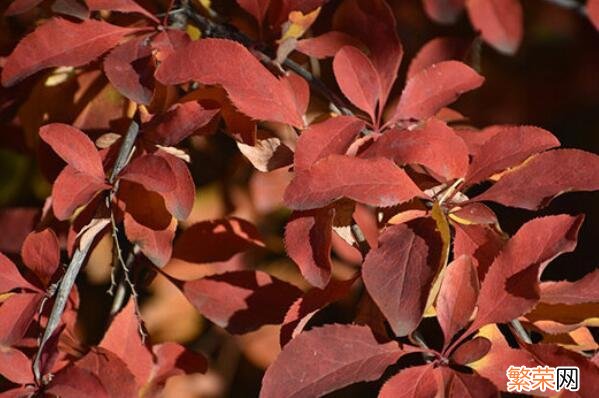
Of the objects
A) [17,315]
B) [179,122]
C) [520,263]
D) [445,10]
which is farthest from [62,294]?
[445,10]

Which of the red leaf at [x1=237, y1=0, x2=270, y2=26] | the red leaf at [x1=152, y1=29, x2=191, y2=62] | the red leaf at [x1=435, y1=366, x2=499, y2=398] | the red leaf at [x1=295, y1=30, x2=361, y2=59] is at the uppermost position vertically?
the red leaf at [x1=237, y1=0, x2=270, y2=26]

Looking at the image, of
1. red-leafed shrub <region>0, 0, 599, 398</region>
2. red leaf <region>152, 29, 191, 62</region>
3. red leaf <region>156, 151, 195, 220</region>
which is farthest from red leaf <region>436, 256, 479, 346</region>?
red leaf <region>152, 29, 191, 62</region>

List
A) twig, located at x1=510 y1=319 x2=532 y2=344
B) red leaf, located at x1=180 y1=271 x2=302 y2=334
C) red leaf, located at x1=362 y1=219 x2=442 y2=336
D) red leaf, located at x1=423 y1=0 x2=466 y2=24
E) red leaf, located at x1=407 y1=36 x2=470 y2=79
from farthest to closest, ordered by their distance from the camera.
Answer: red leaf, located at x1=423 y1=0 x2=466 y2=24, red leaf, located at x1=407 y1=36 x2=470 y2=79, red leaf, located at x1=180 y1=271 x2=302 y2=334, twig, located at x1=510 y1=319 x2=532 y2=344, red leaf, located at x1=362 y1=219 x2=442 y2=336

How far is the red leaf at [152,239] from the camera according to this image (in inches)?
31.7

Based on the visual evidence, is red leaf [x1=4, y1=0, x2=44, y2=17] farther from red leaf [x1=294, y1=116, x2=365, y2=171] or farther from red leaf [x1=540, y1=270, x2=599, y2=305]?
red leaf [x1=540, y1=270, x2=599, y2=305]

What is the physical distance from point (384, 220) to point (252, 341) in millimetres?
724

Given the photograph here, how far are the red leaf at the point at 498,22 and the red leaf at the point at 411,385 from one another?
0.61m

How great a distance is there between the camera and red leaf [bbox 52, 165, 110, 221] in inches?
29.9

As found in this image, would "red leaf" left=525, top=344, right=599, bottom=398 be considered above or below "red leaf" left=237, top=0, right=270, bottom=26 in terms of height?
below

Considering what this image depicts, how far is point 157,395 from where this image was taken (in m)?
0.89

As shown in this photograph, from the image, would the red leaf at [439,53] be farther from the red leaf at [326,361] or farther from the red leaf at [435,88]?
the red leaf at [326,361]

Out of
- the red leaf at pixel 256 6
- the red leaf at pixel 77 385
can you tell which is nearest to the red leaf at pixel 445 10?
the red leaf at pixel 256 6

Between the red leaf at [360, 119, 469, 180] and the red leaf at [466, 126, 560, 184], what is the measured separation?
2 cm

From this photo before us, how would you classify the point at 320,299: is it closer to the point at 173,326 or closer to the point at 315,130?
the point at 315,130
